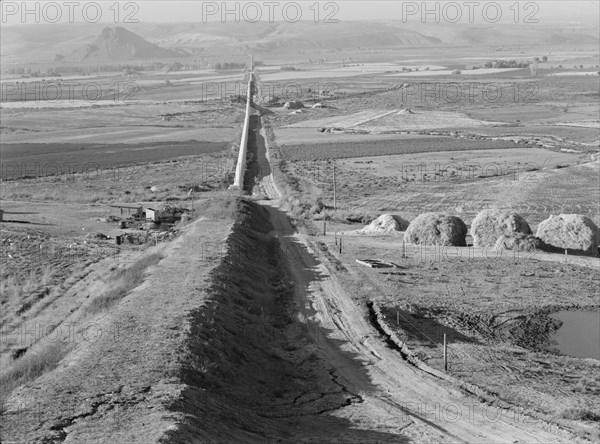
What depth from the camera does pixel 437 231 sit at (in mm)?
33281

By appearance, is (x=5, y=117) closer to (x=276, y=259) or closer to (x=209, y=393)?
(x=276, y=259)

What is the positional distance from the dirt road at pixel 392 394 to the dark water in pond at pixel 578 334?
4.28 meters

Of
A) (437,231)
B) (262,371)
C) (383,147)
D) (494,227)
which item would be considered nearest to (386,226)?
(437,231)

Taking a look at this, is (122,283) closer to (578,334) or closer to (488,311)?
(488,311)

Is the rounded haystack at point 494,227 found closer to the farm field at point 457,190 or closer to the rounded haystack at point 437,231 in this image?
the rounded haystack at point 437,231

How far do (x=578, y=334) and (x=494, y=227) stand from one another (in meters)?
9.70

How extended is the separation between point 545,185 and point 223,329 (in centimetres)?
3210

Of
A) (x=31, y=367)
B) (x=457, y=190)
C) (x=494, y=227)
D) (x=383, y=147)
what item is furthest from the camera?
(x=383, y=147)

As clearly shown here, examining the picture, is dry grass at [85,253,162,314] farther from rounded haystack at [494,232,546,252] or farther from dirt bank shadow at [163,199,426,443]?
rounded haystack at [494,232,546,252]

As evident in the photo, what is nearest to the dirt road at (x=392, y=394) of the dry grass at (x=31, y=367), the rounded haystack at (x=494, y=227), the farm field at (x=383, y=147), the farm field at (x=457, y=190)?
the dry grass at (x=31, y=367)

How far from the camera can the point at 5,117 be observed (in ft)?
315

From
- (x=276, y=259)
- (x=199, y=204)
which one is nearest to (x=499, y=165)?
(x=199, y=204)

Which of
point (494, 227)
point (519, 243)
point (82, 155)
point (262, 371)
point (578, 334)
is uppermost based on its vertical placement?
point (494, 227)

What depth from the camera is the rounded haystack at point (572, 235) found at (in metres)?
32.2
